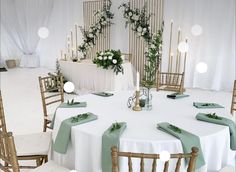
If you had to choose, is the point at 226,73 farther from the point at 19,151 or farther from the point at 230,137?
the point at 19,151

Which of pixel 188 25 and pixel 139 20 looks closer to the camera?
pixel 188 25

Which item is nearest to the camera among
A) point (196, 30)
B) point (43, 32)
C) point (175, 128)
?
point (175, 128)

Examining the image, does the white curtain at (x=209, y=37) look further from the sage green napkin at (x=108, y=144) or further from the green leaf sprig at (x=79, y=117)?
the sage green napkin at (x=108, y=144)

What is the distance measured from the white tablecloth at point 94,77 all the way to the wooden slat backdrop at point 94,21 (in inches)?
89.9

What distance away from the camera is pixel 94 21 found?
8070mm

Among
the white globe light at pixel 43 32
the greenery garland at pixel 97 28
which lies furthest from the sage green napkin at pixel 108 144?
the white globe light at pixel 43 32

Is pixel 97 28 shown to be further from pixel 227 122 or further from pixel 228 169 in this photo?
pixel 228 169

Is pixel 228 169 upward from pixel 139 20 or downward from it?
downward

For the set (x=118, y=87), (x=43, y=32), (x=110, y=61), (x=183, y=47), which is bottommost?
(x=118, y=87)

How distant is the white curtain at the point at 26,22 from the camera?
8.91m

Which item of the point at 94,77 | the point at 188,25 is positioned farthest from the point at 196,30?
the point at 94,77

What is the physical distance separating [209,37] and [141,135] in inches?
201

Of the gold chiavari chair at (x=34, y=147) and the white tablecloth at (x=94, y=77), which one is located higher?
the white tablecloth at (x=94, y=77)

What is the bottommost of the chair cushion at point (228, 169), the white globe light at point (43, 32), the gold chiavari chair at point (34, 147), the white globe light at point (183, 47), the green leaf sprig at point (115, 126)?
the chair cushion at point (228, 169)
